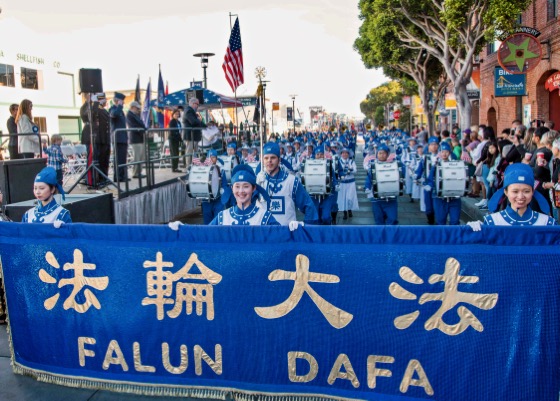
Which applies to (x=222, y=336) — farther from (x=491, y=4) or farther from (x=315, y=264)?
(x=491, y=4)

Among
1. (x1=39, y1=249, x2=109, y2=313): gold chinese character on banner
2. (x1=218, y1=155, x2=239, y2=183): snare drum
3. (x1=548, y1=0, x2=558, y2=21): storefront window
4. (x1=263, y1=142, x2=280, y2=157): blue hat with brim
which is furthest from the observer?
(x1=548, y1=0, x2=558, y2=21): storefront window

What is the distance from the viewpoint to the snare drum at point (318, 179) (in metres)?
11.7

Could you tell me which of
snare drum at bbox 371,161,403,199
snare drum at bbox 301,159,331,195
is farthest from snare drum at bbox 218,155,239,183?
snare drum at bbox 371,161,403,199

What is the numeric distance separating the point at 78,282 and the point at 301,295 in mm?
1755

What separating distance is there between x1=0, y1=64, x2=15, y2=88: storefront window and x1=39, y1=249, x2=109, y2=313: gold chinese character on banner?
3878 cm

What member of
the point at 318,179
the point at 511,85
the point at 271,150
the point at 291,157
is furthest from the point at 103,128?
the point at 511,85

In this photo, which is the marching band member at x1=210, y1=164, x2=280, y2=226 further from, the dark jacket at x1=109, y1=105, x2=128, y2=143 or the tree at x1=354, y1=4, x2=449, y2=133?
the tree at x1=354, y1=4, x2=449, y2=133

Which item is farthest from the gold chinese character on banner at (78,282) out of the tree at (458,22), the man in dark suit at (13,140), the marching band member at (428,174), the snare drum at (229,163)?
the tree at (458,22)

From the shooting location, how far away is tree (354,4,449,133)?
2306cm

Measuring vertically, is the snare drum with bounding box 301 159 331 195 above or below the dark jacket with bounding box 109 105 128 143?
below

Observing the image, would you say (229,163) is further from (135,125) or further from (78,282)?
(78,282)

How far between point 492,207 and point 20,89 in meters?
41.6

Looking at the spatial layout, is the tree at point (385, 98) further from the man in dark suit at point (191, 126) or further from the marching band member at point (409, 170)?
the man in dark suit at point (191, 126)

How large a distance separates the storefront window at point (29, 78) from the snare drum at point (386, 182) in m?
37.3
